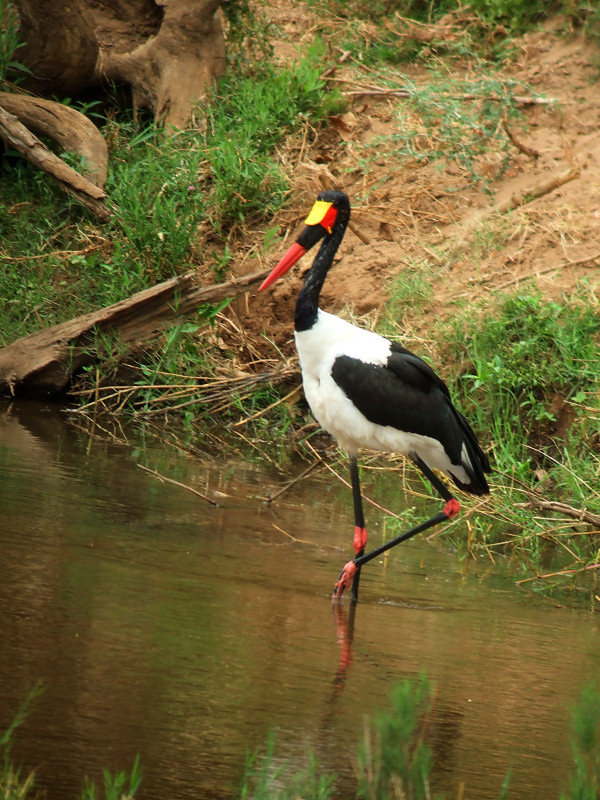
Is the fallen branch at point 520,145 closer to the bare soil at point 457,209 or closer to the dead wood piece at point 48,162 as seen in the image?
the bare soil at point 457,209

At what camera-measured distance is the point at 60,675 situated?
310 cm

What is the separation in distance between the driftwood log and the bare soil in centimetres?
91

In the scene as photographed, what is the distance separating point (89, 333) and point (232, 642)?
3779 mm

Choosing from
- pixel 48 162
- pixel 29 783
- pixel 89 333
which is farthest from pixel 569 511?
pixel 48 162

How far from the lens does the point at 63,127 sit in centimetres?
853

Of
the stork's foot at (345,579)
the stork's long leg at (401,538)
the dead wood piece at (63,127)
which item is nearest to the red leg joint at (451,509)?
the stork's long leg at (401,538)

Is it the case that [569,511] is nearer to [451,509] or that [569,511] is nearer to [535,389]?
[451,509]

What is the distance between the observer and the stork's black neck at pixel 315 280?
4.93 metres

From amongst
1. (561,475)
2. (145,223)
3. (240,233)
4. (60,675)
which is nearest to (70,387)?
(145,223)

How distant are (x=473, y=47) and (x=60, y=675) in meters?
8.19

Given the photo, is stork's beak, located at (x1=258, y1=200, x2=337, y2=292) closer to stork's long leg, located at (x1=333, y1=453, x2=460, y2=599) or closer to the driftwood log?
stork's long leg, located at (x1=333, y1=453, x2=460, y2=599)

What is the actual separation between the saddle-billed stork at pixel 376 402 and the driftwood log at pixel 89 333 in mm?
1969

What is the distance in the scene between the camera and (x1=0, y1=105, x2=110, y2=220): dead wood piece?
307 inches

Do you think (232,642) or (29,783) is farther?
(232,642)
